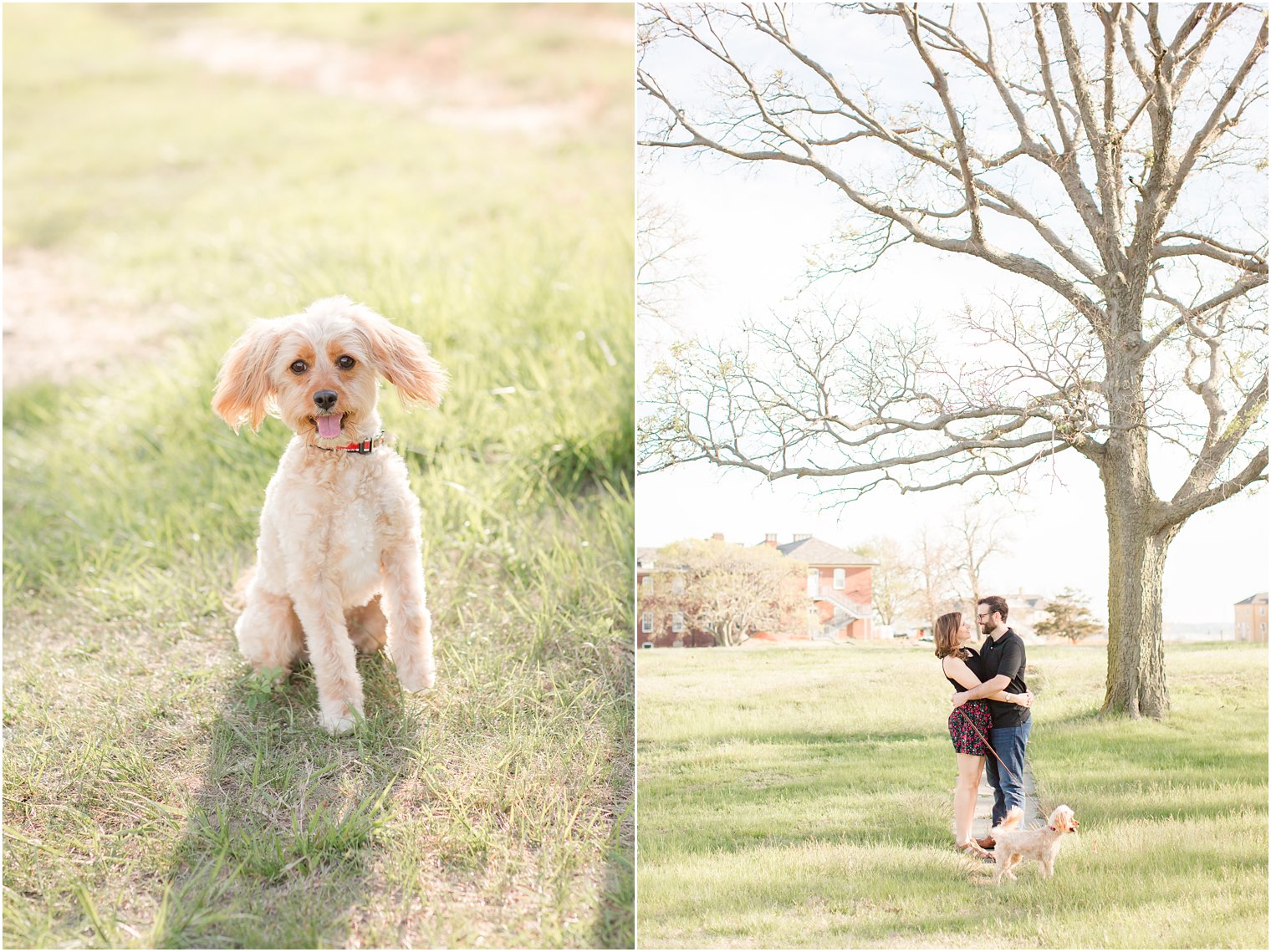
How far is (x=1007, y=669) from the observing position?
3.21 metres

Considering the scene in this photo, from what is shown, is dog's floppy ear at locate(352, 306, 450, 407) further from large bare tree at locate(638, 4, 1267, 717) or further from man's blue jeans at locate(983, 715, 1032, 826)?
man's blue jeans at locate(983, 715, 1032, 826)

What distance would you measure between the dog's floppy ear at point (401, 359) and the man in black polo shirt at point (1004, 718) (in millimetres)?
2098

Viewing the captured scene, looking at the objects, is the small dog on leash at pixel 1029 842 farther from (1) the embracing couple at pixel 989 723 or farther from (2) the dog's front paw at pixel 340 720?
(2) the dog's front paw at pixel 340 720

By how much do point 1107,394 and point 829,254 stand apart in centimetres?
110

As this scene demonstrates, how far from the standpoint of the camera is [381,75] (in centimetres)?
1189

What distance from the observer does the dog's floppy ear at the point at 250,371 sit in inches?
128

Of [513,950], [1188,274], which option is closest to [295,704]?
[513,950]

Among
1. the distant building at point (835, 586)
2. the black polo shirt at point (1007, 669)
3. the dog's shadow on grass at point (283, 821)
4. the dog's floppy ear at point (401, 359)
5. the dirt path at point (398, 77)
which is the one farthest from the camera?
the dirt path at point (398, 77)

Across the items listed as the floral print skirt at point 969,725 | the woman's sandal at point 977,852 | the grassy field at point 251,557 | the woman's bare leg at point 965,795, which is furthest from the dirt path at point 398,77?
the woman's sandal at point 977,852

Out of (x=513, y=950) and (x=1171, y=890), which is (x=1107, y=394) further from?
(x=513, y=950)

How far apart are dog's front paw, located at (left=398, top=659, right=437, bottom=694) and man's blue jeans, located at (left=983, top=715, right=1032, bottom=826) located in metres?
1.96

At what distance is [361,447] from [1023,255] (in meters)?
2.44

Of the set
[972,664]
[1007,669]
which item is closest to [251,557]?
[972,664]

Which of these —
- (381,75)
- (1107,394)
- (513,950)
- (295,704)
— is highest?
(381,75)
